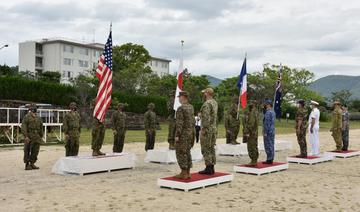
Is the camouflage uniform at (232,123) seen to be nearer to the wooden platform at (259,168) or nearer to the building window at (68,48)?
the wooden platform at (259,168)

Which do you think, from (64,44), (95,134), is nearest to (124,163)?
(95,134)

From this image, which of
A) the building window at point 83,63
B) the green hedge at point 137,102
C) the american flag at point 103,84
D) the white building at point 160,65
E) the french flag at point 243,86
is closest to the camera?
the american flag at point 103,84

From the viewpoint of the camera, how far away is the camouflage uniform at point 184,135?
9.38 metres

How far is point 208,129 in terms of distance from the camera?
10039mm

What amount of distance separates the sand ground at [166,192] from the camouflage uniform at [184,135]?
658 mm

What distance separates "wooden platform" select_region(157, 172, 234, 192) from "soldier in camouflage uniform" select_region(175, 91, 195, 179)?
24 cm

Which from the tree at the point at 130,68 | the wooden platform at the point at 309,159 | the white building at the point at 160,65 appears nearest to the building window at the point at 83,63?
the tree at the point at 130,68

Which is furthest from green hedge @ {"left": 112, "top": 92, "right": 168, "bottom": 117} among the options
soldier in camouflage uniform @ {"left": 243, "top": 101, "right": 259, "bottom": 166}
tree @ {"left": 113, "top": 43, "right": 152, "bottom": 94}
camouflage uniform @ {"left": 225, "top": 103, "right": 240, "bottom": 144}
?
soldier in camouflage uniform @ {"left": 243, "top": 101, "right": 259, "bottom": 166}

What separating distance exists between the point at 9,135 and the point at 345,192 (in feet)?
54.6

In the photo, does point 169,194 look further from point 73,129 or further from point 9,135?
point 9,135

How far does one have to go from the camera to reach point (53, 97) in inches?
1486

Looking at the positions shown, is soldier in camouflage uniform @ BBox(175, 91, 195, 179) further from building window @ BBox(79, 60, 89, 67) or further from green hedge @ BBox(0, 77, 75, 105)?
building window @ BBox(79, 60, 89, 67)

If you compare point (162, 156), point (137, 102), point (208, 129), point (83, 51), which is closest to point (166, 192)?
point (208, 129)

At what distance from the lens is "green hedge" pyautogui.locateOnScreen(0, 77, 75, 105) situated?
113ft
